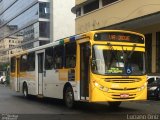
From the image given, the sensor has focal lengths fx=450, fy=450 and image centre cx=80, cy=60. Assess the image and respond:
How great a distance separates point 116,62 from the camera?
1593 centimetres

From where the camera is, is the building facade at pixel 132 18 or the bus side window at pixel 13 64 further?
the building facade at pixel 132 18

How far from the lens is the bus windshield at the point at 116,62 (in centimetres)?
1571

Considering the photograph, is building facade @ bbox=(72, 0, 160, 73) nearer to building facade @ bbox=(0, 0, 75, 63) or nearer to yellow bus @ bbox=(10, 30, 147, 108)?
yellow bus @ bbox=(10, 30, 147, 108)

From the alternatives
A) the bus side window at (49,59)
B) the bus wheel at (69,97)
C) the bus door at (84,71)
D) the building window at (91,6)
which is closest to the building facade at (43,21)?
the building window at (91,6)

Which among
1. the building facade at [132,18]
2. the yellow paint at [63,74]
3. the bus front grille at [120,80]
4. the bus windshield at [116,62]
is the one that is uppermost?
the building facade at [132,18]

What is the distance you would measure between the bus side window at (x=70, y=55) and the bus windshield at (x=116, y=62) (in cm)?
177

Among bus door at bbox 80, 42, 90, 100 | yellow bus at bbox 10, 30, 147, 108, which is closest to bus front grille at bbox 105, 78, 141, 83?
yellow bus at bbox 10, 30, 147, 108

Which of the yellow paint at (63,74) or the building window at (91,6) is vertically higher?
the building window at (91,6)

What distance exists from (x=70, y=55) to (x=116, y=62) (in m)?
2.51

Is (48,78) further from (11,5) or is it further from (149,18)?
(11,5)

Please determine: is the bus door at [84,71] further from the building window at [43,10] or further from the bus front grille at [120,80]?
the building window at [43,10]

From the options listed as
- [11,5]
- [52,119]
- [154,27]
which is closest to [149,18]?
[154,27]

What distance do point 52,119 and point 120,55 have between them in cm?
361

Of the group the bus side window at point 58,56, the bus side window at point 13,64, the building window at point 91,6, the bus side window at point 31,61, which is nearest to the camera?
the bus side window at point 58,56
